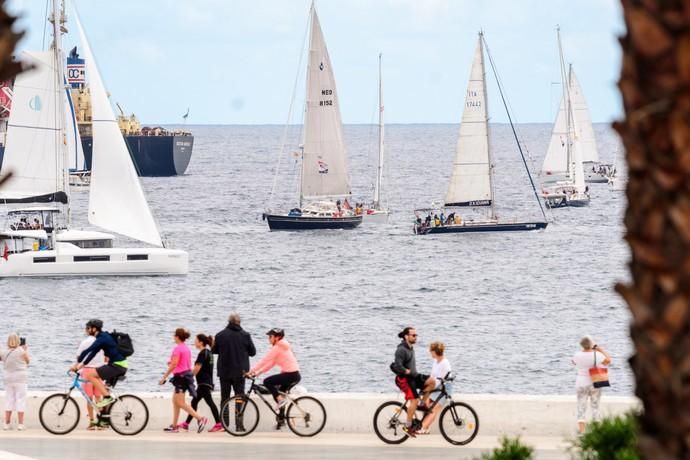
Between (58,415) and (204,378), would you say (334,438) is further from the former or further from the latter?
(58,415)

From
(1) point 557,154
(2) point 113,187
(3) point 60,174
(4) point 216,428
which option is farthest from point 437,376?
(1) point 557,154

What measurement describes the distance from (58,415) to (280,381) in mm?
2480

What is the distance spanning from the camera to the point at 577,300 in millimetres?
56875

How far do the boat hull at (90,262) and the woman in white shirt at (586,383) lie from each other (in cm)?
4535

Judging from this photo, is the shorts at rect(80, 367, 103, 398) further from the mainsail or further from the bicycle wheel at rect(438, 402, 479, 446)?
the mainsail

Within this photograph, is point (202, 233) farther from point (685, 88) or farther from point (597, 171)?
point (685, 88)

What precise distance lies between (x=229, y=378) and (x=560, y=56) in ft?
325

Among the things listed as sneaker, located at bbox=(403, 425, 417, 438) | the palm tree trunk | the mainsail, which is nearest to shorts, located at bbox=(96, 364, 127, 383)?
sneaker, located at bbox=(403, 425, 417, 438)

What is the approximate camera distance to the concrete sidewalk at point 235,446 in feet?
48.5

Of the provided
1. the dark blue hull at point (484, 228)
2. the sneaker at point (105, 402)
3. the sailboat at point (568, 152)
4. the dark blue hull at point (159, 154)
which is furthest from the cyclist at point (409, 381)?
the dark blue hull at point (159, 154)

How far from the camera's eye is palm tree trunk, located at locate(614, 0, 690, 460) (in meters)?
3.98

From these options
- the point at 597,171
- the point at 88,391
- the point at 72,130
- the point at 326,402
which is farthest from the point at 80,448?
the point at 597,171

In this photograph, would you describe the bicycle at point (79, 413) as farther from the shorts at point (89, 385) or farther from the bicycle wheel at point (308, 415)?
the bicycle wheel at point (308, 415)

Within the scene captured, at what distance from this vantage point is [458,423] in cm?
1555
